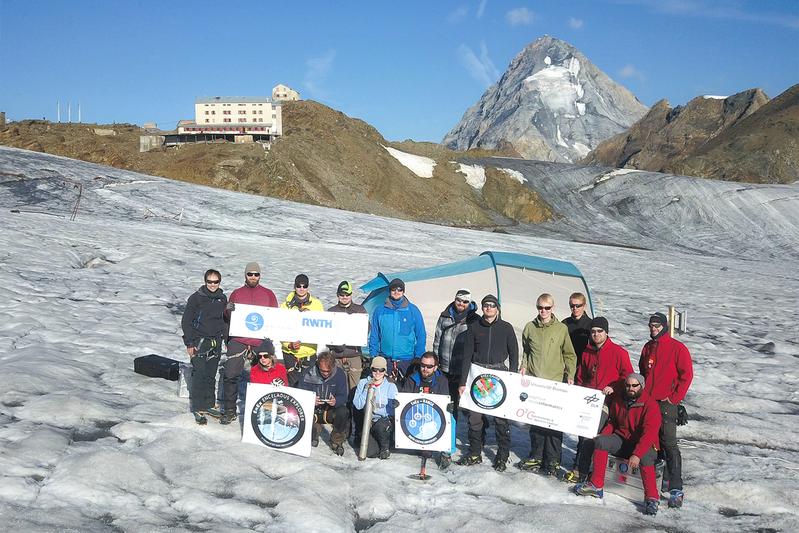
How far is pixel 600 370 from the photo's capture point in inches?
327

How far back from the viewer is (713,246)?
5331 cm

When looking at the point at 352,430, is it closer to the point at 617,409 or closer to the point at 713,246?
the point at 617,409

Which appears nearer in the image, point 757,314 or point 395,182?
point 757,314

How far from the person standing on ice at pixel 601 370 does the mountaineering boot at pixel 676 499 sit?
0.87 metres

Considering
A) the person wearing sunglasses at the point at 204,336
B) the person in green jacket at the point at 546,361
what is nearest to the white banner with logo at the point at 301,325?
the person wearing sunglasses at the point at 204,336

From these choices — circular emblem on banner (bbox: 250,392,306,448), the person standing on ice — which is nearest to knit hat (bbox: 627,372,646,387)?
the person standing on ice

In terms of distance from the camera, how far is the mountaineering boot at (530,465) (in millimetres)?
8555

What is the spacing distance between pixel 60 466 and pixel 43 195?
2986 centimetres

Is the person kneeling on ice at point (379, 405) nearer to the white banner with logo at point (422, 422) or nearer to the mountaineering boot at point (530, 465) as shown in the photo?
the white banner with logo at point (422, 422)

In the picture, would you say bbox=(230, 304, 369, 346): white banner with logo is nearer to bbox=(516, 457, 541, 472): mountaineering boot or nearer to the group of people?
the group of people

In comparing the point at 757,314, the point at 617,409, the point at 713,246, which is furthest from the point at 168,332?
the point at 713,246

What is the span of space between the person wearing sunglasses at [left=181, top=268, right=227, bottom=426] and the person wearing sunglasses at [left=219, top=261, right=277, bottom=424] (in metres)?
0.14

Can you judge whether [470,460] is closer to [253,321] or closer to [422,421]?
[422,421]

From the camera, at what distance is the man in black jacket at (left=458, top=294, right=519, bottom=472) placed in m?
8.63
